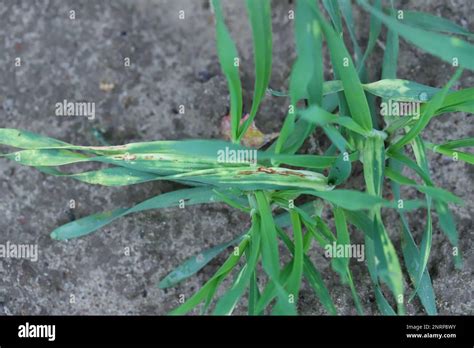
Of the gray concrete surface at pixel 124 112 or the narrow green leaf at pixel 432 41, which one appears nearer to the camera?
the narrow green leaf at pixel 432 41

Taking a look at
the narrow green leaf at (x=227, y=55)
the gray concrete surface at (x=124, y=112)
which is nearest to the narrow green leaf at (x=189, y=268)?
the gray concrete surface at (x=124, y=112)

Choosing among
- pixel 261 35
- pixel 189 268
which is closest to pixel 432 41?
pixel 261 35

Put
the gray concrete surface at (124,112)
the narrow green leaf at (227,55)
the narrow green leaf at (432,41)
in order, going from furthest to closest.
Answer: the gray concrete surface at (124,112)
the narrow green leaf at (227,55)
the narrow green leaf at (432,41)

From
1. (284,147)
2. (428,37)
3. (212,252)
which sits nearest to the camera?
(428,37)

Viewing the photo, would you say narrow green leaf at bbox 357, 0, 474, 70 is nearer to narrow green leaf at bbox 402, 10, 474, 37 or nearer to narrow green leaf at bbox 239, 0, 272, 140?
narrow green leaf at bbox 239, 0, 272, 140

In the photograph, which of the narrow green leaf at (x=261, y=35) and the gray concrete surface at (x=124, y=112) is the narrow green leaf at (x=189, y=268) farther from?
the narrow green leaf at (x=261, y=35)

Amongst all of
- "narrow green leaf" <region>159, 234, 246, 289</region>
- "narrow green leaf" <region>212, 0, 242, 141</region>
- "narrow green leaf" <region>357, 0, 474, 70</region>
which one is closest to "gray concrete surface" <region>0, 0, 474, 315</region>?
"narrow green leaf" <region>159, 234, 246, 289</region>

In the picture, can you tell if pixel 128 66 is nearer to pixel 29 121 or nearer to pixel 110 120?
pixel 110 120
